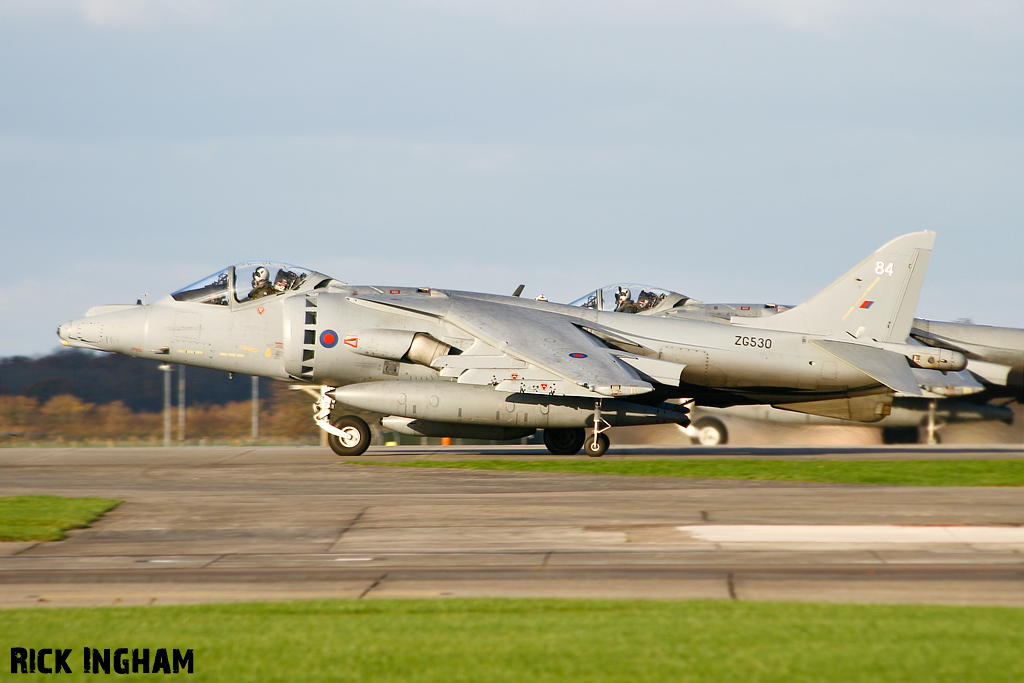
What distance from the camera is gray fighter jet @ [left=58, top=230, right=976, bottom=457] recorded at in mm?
20016

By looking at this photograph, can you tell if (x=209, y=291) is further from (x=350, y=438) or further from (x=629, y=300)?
(x=629, y=300)

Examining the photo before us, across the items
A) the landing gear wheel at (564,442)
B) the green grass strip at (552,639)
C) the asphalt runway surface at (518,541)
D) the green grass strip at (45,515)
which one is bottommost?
the landing gear wheel at (564,442)

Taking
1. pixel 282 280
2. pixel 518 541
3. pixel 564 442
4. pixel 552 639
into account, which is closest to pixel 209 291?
pixel 282 280

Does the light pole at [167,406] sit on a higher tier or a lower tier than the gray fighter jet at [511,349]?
lower

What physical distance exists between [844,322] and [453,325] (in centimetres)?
904

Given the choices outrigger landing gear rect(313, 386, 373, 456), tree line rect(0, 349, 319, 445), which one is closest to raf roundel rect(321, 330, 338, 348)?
outrigger landing gear rect(313, 386, 373, 456)

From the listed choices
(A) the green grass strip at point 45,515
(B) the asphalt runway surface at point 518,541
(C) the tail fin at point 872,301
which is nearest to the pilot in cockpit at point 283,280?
(B) the asphalt runway surface at point 518,541

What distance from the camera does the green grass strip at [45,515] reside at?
1135 centimetres

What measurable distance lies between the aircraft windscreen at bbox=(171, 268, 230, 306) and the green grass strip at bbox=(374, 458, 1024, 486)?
522 centimetres

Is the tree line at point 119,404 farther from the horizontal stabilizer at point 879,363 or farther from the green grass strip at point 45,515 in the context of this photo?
the horizontal stabilizer at point 879,363

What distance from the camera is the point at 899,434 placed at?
96.8 feet

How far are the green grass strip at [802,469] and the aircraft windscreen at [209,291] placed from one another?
5224 mm

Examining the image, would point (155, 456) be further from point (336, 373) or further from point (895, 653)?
point (895, 653)

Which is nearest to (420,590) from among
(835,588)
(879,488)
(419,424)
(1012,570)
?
(835,588)
